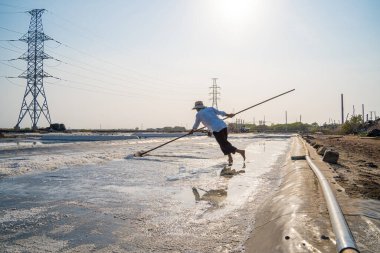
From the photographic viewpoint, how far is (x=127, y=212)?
331cm

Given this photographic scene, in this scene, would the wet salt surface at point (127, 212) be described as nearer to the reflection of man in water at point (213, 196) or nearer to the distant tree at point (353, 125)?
the reflection of man in water at point (213, 196)

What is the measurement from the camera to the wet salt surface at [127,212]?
2.45 m

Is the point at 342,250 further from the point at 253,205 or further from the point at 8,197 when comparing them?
the point at 8,197

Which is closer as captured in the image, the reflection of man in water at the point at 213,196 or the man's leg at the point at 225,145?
the reflection of man in water at the point at 213,196

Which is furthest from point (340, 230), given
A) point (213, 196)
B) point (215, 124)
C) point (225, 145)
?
point (215, 124)

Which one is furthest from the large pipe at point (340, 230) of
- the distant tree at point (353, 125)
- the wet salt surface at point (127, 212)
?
the distant tree at point (353, 125)

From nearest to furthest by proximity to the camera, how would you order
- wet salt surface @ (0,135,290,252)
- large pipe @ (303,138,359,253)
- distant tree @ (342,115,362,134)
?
large pipe @ (303,138,359,253) < wet salt surface @ (0,135,290,252) < distant tree @ (342,115,362,134)

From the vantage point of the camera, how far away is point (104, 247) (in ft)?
7.74

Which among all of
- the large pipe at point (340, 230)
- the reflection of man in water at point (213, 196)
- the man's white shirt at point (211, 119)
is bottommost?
the reflection of man in water at point (213, 196)

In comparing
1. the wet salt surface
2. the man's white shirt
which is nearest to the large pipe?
the wet salt surface

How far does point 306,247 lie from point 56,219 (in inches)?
85.0

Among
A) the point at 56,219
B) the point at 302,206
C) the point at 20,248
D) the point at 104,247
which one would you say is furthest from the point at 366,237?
the point at 56,219

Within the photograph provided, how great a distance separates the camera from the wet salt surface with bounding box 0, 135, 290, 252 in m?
2.45

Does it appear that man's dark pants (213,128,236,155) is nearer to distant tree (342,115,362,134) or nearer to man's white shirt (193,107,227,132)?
man's white shirt (193,107,227,132)
